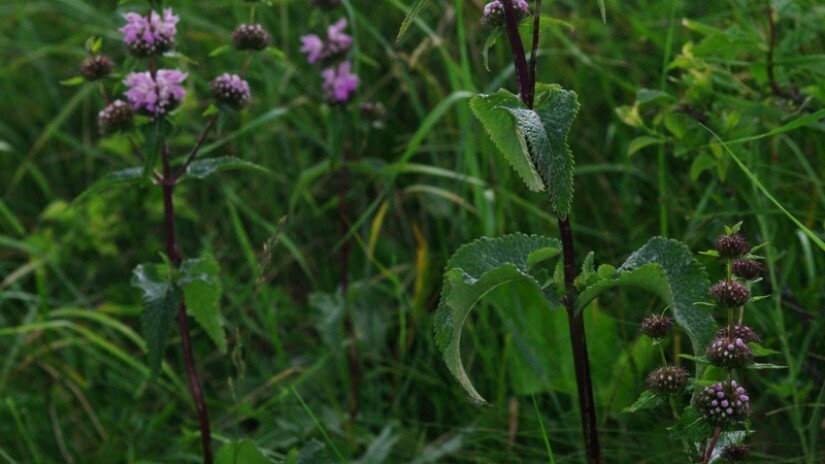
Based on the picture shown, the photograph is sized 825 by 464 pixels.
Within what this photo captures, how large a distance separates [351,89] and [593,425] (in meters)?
1.05

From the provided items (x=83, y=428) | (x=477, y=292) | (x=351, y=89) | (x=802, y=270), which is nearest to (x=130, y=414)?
(x=83, y=428)

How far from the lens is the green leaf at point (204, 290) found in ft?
4.88

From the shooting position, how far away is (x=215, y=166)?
1.52 m

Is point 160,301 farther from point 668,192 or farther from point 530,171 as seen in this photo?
point 668,192

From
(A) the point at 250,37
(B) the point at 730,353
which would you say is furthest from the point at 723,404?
(A) the point at 250,37

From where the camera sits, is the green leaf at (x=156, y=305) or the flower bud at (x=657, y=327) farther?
the green leaf at (x=156, y=305)

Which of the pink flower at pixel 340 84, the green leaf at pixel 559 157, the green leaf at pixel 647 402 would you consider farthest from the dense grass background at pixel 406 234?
the green leaf at pixel 559 157

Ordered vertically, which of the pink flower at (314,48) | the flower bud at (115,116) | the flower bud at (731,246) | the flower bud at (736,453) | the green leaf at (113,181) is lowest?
the flower bud at (736,453)

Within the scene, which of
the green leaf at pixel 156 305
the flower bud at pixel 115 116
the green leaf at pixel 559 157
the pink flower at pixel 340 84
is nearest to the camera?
the green leaf at pixel 559 157

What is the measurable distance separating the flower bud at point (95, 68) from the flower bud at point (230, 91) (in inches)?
7.3

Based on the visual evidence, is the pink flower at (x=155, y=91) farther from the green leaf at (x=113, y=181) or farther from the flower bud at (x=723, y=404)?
the flower bud at (x=723, y=404)

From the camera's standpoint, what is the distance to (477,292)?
1.14 meters

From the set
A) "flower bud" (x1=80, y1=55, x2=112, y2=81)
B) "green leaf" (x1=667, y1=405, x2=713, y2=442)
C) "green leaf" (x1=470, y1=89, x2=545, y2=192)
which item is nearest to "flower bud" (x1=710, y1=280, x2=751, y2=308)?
"green leaf" (x1=667, y1=405, x2=713, y2=442)

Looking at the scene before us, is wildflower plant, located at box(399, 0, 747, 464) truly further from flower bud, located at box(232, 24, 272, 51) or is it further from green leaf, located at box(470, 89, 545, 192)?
flower bud, located at box(232, 24, 272, 51)
